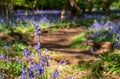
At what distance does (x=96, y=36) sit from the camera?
14586 millimetres

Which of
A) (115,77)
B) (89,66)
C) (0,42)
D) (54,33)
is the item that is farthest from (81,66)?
(54,33)

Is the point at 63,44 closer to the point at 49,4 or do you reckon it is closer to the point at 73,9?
the point at 73,9

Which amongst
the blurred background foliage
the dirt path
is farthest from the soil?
the blurred background foliage

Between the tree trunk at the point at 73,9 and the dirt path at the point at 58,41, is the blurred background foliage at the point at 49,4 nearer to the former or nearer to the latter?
the tree trunk at the point at 73,9

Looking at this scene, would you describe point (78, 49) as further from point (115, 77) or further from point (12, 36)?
point (115, 77)

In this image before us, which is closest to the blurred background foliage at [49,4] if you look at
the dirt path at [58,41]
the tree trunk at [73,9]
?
the tree trunk at [73,9]

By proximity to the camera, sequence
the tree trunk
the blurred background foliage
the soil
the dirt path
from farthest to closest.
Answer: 1. the tree trunk
2. the blurred background foliage
3. the dirt path
4. the soil

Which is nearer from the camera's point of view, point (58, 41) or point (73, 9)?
point (58, 41)

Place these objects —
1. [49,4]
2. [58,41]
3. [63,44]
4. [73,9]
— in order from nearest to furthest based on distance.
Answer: [63,44]
[58,41]
[73,9]
[49,4]

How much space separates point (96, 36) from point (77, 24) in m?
8.39

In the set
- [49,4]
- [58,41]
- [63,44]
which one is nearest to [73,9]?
[49,4]

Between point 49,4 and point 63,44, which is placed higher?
point 63,44

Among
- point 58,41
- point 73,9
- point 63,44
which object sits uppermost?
point 63,44

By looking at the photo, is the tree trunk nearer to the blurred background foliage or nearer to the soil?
the blurred background foliage
